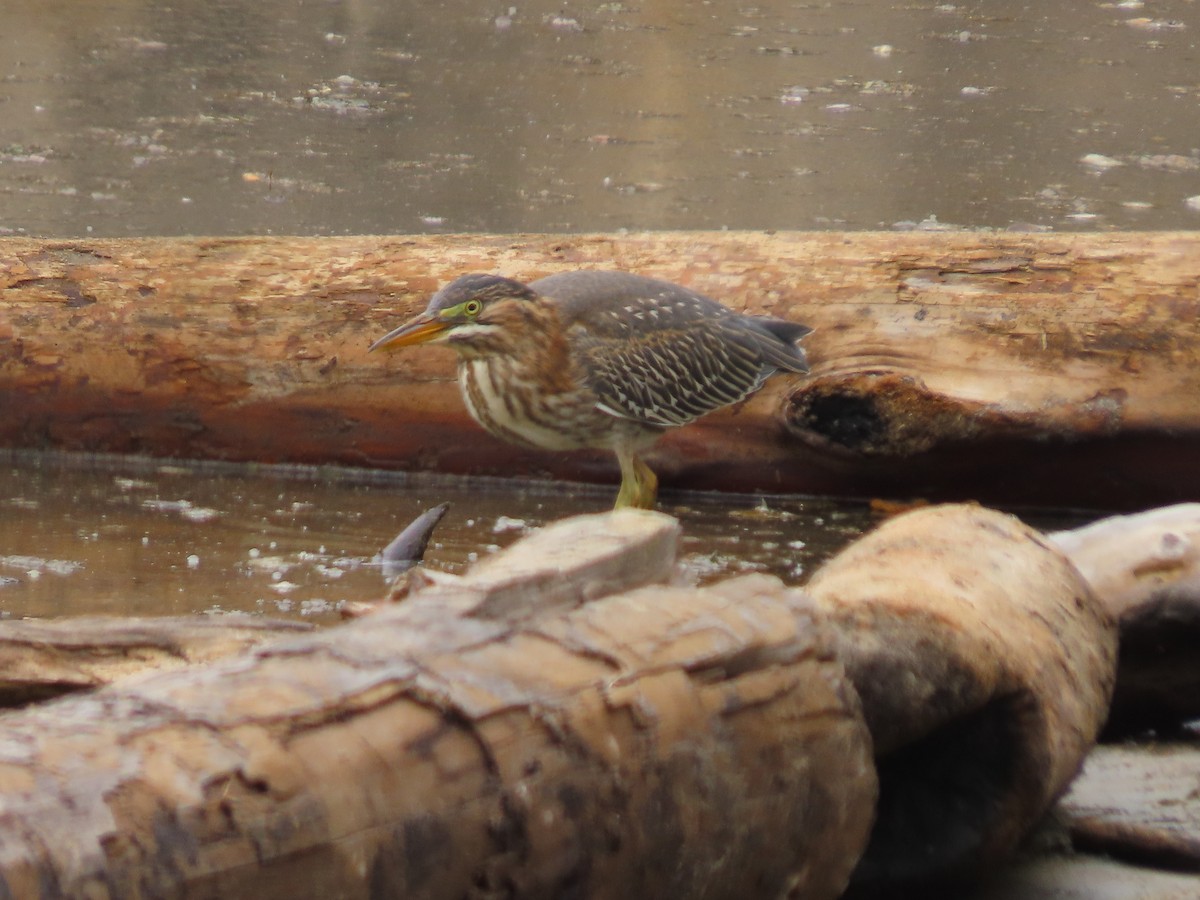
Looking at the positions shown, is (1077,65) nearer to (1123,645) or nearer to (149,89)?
(149,89)

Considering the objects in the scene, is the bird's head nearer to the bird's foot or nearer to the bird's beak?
the bird's beak

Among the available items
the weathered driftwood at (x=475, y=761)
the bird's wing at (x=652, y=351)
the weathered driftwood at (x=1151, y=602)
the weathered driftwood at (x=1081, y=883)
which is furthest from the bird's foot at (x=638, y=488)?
the weathered driftwood at (x=475, y=761)

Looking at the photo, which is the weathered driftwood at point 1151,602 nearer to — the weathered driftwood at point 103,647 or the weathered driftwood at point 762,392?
the weathered driftwood at point 103,647

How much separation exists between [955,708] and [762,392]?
3346 mm

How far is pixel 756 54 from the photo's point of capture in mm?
15297

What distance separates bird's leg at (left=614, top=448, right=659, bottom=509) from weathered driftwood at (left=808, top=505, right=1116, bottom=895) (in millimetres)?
2715

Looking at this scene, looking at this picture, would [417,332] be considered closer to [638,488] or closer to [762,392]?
[638,488]

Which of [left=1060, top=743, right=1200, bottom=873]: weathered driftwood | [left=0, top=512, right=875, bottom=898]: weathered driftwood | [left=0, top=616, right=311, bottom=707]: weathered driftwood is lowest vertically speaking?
[left=1060, top=743, right=1200, bottom=873]: weathered driftwood

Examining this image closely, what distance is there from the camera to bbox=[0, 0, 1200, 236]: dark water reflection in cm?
993

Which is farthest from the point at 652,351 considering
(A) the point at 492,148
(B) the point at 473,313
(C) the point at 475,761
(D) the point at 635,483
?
(A) the point at 492,148

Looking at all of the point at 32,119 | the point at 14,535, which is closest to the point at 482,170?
the point at 32,119

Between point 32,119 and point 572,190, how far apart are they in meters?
3.94

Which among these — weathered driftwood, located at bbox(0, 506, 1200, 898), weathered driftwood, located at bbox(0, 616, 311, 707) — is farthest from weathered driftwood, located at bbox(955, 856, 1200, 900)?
weathered driftwood, located at bbox(0, 616, 311, 707)

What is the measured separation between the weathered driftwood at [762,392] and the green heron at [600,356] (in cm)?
26
